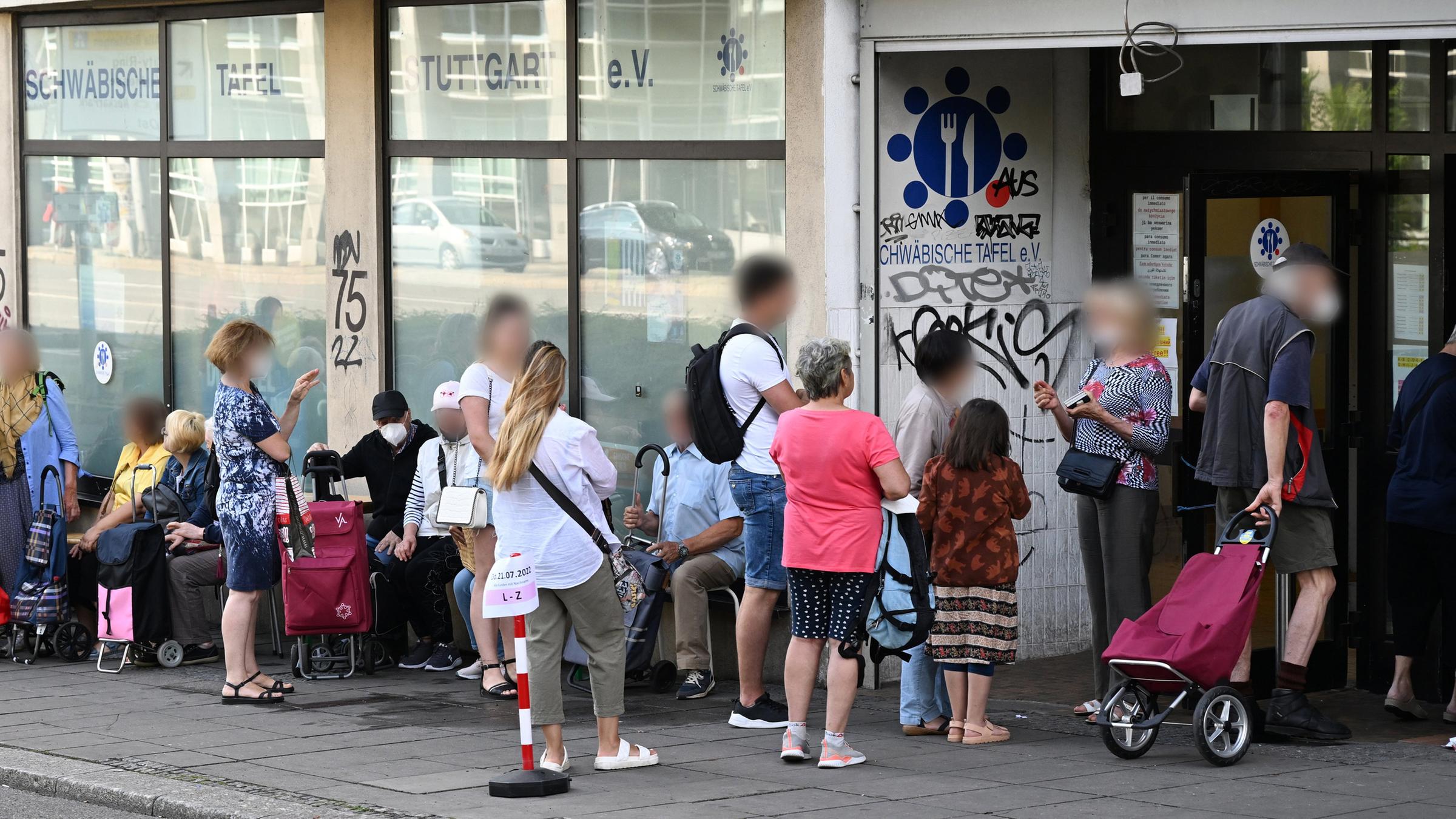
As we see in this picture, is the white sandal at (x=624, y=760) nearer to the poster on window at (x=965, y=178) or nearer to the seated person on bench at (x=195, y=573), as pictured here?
the poster on window at (x=965, y=178)

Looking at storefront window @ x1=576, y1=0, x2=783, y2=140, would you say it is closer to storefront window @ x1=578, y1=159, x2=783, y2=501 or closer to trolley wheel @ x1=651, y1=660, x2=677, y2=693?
storefront window @ x1=578, y1=159, x2=783, y2=501

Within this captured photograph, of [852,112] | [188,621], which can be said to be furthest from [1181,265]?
[188,621]

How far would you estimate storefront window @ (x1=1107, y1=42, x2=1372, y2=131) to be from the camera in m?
8.91

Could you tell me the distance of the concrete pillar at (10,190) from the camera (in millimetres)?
13227

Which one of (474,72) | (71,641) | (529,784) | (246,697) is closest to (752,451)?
(529,784)

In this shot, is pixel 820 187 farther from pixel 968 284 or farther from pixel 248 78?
pixel 248 78

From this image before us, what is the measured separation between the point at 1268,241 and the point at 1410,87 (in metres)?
1.01

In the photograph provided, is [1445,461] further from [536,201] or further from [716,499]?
[536,201]

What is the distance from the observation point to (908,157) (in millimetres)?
9234

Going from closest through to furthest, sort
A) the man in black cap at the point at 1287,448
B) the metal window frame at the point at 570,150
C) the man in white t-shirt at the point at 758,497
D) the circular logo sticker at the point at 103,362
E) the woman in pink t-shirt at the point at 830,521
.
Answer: the woman in pink t-shirt at the point at 830,521
the man in black cap at the point at 1287,448
the man in white t-shirt at the point at 758,497
the metal window frame at the point at 570,150
the circular logo sticker at the point at 103,362

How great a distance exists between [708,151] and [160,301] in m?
4.80

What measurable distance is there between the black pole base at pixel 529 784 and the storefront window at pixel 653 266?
11.6 ft

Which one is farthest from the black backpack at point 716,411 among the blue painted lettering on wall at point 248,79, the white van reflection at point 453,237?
the blue painted lettering on wall at point 248,79

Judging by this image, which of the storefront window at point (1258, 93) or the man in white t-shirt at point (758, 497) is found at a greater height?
the storefront window at point (1258, 93)
